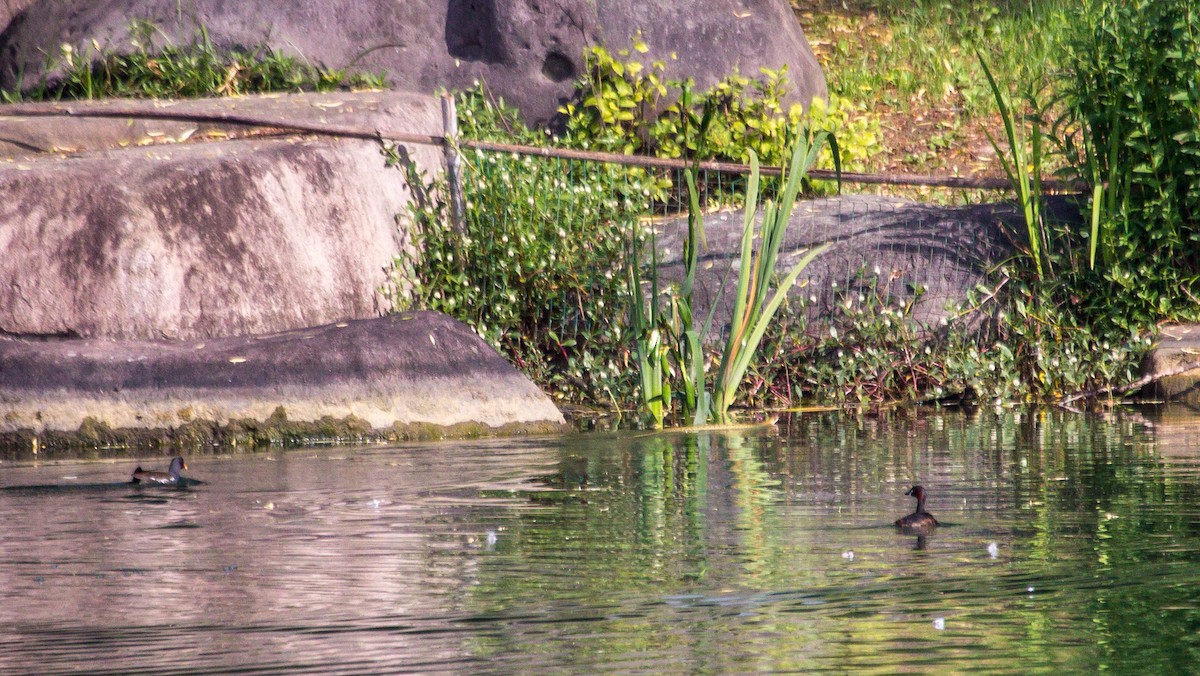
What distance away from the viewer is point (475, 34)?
11773mm

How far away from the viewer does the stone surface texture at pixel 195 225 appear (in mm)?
7883

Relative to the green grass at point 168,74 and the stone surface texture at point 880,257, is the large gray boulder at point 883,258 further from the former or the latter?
the green grass at point 168,74

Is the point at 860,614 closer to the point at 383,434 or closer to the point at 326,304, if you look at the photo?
the point at 383,434

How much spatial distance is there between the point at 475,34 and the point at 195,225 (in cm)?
412

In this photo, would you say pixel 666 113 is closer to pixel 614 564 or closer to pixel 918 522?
pixel 918 522

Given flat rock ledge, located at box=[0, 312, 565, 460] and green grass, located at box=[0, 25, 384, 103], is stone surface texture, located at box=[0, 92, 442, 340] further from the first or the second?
green grass, located at box=[0, 25, 384, 103]

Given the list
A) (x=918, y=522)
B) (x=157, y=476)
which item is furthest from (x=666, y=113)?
(x=918, y=522)

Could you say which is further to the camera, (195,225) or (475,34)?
(475,34)

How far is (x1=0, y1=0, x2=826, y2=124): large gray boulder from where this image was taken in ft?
35.9

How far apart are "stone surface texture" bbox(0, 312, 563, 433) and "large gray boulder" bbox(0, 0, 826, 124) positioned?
389 cm

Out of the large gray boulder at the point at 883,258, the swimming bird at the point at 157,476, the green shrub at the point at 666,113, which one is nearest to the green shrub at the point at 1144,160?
the large gray boulder at the point at 883,258

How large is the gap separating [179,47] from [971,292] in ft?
18.6

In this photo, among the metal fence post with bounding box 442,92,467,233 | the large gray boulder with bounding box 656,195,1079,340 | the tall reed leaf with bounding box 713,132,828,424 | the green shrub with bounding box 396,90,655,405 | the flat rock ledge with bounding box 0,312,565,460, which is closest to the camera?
the tall reed leaf with bounding box 713,132,828,424

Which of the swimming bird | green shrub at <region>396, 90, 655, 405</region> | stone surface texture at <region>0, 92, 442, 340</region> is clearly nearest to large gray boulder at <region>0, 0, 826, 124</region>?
stone surface texture at <region>0, 92, 442, 340</region>
